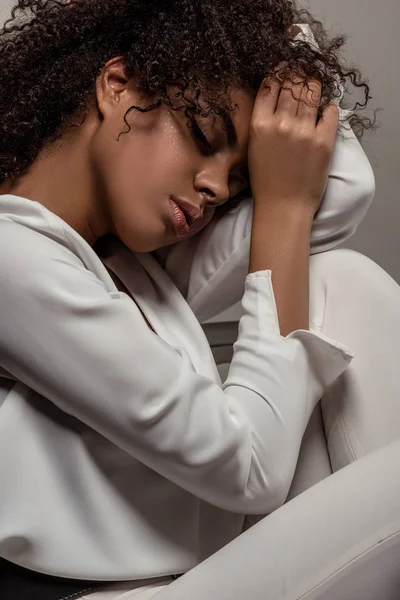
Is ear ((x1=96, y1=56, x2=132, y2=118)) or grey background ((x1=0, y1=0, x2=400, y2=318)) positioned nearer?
ear ((x1=96, y1=56, x2=132, y2=118))

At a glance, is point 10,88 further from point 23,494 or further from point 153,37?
point 23,494

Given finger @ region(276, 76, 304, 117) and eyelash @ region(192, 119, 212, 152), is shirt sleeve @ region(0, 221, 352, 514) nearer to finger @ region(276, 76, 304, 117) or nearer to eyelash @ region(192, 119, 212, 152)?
eyelash @ region(192, 119, 212, 152)

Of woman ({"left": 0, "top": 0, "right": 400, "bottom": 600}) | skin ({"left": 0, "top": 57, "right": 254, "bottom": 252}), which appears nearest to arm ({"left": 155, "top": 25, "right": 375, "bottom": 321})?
woman ({"left": 0, "top": 0, "right": 400, "bottom": 600})

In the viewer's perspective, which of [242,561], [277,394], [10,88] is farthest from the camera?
[10,88]

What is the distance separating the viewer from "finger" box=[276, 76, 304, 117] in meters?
0.81

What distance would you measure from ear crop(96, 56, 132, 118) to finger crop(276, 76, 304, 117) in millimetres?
168

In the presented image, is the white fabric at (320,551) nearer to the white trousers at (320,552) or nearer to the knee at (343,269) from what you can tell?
the white trousers at (320,552)

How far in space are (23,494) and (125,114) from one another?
0.39 m

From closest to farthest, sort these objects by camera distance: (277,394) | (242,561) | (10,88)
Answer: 1. (242,561)
2. (277,394)
3. (10,88)

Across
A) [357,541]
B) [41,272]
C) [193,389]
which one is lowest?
[357,541]

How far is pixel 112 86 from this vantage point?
78 cm

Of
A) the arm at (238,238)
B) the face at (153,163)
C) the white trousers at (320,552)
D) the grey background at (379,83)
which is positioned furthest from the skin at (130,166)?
the grey background at (379,83)

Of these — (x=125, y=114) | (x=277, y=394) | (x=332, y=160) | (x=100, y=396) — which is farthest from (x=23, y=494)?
(x=332, y=160)

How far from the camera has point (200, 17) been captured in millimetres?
781
